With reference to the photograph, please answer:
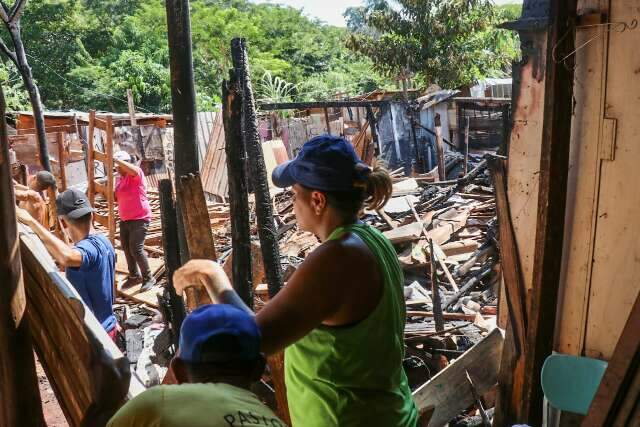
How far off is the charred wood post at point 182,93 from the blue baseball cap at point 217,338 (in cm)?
306

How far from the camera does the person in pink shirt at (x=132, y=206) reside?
8664mm

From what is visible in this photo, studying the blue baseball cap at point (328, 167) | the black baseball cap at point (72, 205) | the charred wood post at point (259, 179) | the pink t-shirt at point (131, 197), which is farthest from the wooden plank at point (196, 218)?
the pink t-shirt at point (131, 197)

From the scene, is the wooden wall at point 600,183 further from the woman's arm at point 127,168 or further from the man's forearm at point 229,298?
Result: the woman's arm at point 127,168

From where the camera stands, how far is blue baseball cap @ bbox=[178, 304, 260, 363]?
60.1 inches

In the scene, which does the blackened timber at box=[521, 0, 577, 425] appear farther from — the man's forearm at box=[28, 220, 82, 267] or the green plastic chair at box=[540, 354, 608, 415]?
the man's forearm at box=[28, 220, 82, 267]

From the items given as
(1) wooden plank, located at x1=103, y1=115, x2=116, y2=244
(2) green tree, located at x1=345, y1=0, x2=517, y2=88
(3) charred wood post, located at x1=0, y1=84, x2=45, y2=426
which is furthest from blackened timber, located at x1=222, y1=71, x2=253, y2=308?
(2) green tree, located at x1=345, y1=0, x2=517, y2=88

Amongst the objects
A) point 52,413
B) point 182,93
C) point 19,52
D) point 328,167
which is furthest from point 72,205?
point 19,52

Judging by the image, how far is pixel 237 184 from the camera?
12.6 ft

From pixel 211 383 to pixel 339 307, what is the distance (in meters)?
0.52

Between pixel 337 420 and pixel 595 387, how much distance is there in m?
2.06

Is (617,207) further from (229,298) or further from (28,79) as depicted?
(28,79)

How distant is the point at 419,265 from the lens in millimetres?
9469

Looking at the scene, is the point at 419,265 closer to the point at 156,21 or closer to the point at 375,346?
the point at 375,346

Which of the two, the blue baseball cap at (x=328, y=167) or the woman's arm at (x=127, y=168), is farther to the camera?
the woman's arm at (x=127, y=168)
